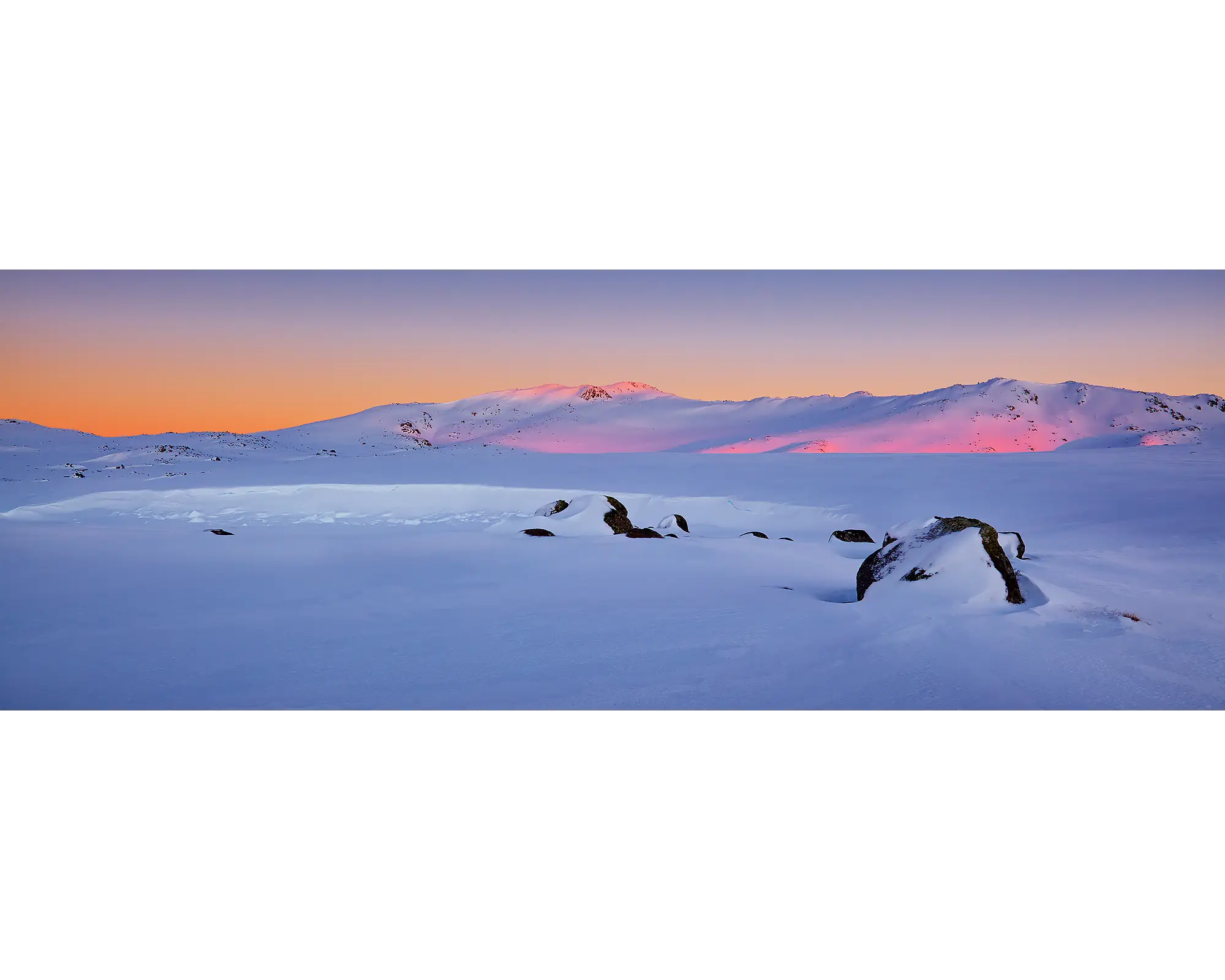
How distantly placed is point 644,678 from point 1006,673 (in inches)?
62.6

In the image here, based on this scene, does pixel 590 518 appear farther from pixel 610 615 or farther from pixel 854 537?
pixel 610 615

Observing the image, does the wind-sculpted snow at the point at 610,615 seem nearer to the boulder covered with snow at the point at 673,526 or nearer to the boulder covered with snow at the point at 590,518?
the boulder covered with snow at the point at 590,518

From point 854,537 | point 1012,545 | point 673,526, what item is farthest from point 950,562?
point 673,526

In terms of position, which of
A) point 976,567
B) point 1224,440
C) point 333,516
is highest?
point 1224,440

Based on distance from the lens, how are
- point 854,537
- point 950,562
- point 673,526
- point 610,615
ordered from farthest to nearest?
point 673,526 < point 854,537 < point 610,615 < point 950,562

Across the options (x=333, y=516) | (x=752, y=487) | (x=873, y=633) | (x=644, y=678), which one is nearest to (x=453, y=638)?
(x=644, y=678)

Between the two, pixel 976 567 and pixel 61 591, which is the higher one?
pixel 976 567

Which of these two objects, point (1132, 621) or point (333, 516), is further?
point (333, 516)

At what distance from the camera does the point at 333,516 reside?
33.9 ft

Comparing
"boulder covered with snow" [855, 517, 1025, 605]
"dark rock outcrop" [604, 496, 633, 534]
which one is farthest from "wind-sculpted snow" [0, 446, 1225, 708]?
"dark rock outcrop" [604, 496, 633, 534]

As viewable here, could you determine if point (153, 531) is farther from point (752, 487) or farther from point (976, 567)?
point (752, 487)

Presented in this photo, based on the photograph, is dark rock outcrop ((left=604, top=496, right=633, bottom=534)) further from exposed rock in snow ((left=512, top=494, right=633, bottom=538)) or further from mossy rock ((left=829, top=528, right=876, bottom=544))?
mossy rock ((left=829, top=528, right=876, bottom=544))

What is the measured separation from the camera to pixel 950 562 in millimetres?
4027

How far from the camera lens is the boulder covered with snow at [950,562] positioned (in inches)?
154
